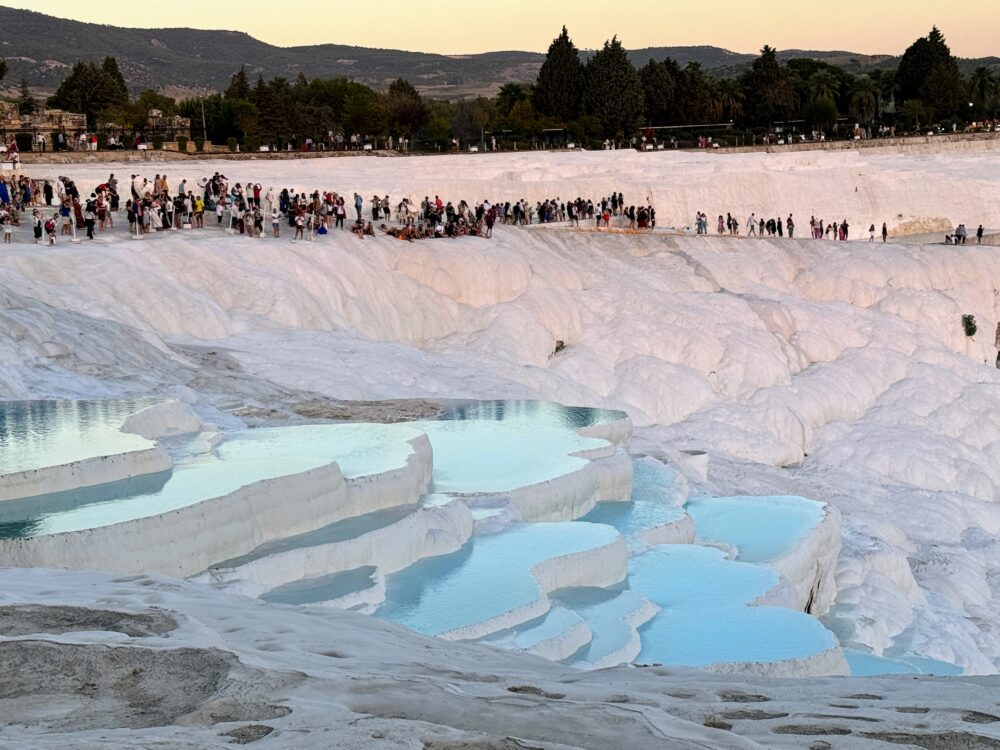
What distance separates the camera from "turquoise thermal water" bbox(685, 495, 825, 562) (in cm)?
1099

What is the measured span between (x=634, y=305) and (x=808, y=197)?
600 inches

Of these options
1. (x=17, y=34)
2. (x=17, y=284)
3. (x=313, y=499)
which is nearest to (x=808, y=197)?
(x=17, y=284)

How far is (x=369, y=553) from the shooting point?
8445 mm

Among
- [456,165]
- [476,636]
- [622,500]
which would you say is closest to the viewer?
[476,636]

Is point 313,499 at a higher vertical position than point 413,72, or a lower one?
lower

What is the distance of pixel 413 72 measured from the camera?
16662 cm

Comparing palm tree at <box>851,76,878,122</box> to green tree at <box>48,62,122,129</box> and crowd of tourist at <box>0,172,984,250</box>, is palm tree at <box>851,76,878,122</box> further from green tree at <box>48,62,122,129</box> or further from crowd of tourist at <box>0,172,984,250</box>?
crowd of tourist at <box>0,172,984,250</box>

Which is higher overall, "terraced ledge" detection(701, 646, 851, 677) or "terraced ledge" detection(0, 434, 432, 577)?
"terraced ledge" detection(0, 434, 432, 577)

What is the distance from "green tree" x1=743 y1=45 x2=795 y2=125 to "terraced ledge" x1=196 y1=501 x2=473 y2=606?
5134 cm

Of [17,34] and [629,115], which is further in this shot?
[17,34]

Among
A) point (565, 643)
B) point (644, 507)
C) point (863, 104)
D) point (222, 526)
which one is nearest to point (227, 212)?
point (644, 507)

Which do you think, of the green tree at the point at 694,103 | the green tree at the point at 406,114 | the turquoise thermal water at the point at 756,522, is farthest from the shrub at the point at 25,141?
the green tree at the point at 694,103

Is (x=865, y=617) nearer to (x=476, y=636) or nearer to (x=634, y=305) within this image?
(x=476, y=636)

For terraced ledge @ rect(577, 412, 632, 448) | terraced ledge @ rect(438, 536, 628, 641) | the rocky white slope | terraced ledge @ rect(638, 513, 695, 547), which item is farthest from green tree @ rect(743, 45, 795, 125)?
the rocky white slope
